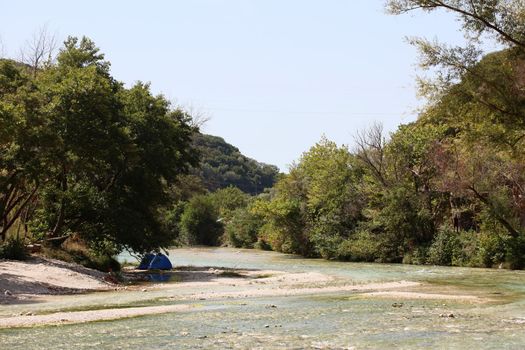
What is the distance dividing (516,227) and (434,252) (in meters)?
7.46

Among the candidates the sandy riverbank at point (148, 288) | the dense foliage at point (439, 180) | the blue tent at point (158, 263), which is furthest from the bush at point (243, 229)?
the sandy riverbank at point (148, 288)

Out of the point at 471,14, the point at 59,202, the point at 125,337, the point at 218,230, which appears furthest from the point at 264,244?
the point at 125,337

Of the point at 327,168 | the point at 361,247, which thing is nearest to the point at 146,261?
the point at 361,247

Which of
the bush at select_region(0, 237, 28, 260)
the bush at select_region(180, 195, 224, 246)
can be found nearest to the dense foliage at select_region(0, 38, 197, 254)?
the bush at select_region(0, 237, 28, 260)

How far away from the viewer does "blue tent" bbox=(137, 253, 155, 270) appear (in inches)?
1802

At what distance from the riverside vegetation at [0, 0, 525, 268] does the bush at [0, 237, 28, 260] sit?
328cm

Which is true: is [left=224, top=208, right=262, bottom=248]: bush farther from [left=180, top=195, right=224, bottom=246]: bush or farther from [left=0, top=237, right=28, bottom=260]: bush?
[left=0, top=237, right=28, bottom=260]: bush

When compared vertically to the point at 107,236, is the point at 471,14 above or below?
above

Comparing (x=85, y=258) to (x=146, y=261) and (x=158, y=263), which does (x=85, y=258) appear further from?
(x=158, y=263)

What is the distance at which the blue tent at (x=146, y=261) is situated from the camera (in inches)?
1802

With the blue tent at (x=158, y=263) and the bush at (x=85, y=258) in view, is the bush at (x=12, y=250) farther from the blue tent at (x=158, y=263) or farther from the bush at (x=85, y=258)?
the blue tent at (x=158, y=263)

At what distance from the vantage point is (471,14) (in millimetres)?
25438

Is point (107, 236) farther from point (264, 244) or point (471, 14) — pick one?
point (264, 244)

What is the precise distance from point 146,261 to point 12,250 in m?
14.6
